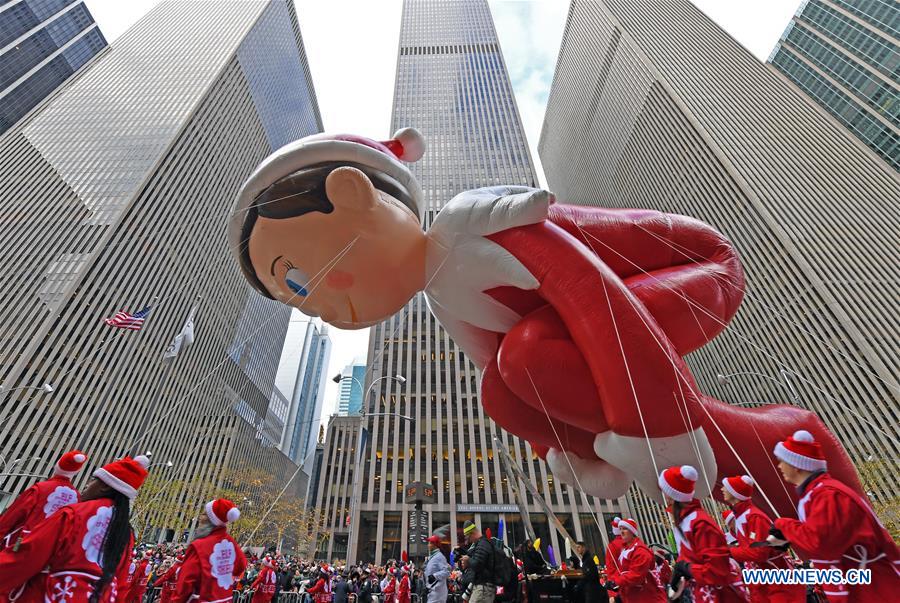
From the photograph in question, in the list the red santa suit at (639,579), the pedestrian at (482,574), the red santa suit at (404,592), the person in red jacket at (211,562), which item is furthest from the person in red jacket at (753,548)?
the red santa suit at (404,592)

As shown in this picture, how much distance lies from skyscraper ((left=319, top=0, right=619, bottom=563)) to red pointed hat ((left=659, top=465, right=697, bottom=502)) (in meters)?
21.6

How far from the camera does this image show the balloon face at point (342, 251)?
439 cm

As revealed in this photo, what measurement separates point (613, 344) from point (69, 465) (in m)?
4.37

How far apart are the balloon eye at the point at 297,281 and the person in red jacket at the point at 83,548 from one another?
2184 mm

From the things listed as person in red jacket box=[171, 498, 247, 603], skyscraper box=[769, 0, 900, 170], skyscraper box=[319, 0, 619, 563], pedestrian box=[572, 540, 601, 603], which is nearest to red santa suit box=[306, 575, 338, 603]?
pedestrian box=[572, 540, 601, 603]

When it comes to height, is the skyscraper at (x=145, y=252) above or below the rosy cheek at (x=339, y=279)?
above

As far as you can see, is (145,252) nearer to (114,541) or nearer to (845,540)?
(114,541)

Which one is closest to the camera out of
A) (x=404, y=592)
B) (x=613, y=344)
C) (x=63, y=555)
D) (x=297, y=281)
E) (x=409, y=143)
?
(x=63, y=555)

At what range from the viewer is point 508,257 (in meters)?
4.46

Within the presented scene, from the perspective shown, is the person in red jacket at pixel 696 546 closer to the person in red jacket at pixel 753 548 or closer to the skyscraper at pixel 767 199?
the person in red jacket at pixel 753 548

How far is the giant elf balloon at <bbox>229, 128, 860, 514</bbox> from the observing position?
385 centimetres

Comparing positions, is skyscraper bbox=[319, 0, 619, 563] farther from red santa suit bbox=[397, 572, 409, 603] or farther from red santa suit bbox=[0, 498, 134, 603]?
red santa suit bbox=[0, 498, 134, 603]

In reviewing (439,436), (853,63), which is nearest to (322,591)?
(439,436)

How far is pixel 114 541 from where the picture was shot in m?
2.72
